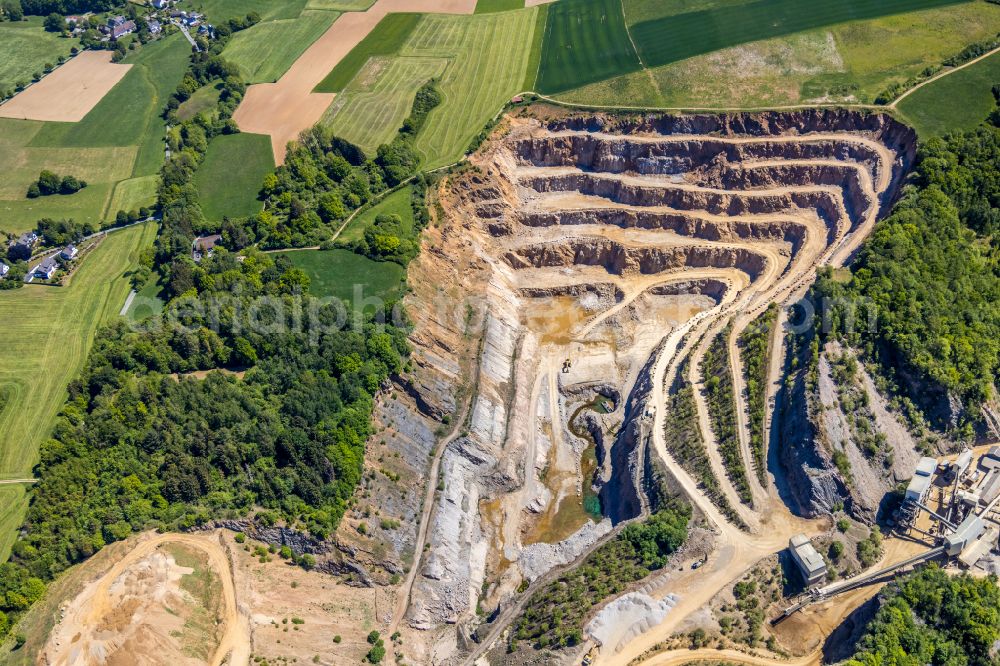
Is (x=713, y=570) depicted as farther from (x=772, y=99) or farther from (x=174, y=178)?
(x=174, y=178)

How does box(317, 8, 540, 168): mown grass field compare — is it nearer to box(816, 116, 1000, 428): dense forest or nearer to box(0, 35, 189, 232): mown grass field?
box(0, 35, 189, 232): mown grass field

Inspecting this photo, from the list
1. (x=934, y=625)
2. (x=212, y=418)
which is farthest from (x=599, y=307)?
(x=934, y=625)

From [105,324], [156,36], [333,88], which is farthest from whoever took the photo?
[156,36]

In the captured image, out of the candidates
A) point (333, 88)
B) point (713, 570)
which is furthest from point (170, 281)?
point (713, 570)

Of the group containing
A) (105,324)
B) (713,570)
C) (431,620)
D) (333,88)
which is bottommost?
(431,620)

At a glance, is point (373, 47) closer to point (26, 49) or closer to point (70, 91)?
point (70, 91)

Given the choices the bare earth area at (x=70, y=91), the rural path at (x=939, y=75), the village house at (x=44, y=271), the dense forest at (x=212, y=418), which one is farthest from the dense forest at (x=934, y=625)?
the bare earth area at (x=70, y=91)
